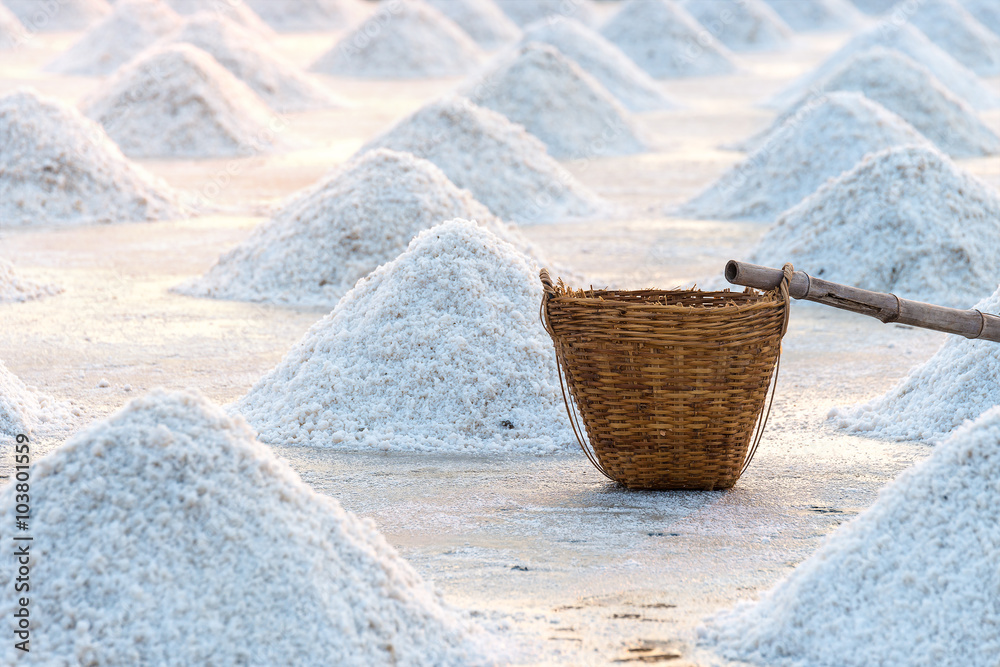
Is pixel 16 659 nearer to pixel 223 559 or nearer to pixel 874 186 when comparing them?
pixel 223 559

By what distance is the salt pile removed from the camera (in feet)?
57.3

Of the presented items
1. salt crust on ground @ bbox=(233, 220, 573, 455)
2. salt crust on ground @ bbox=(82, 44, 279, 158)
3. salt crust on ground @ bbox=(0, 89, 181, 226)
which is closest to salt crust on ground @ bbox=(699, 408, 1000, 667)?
salt crust on ground @ bbox=(233, 220, 573, 455)

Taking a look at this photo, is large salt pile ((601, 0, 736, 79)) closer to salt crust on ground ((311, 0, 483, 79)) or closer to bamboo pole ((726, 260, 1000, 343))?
salt crust on ground ((311, 0, 483, 79))

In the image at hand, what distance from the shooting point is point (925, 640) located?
2.02m

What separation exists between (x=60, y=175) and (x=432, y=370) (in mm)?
5001

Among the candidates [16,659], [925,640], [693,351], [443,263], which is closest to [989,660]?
[925,640]

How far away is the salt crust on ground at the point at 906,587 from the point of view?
203cm

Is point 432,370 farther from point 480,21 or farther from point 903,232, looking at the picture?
point 480,21

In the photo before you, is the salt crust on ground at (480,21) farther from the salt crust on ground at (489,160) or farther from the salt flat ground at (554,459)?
the salt crust on ground at (489,160)

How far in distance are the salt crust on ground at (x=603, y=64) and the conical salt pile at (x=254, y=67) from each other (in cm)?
244

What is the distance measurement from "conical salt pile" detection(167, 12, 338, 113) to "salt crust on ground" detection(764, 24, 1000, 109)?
5001mm

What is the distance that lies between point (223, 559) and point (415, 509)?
0.95m

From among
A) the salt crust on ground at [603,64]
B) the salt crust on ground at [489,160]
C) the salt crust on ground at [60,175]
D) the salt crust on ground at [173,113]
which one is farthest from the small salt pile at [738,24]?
the salt crust on ground at [60,175]

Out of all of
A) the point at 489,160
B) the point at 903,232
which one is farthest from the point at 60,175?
the point at 903,232
